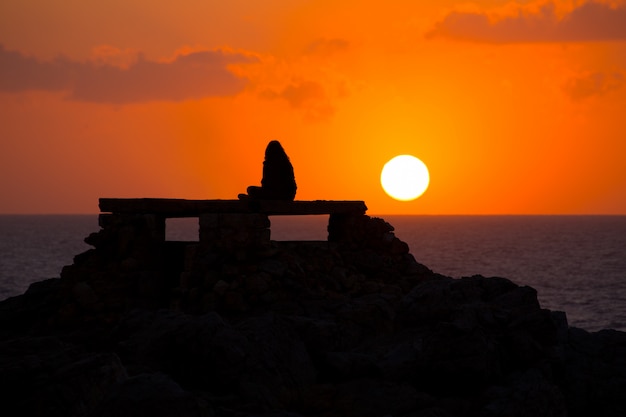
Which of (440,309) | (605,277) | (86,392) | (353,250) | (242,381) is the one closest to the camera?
(86,392)

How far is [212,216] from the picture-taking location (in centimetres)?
1862

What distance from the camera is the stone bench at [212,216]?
18.4 meters

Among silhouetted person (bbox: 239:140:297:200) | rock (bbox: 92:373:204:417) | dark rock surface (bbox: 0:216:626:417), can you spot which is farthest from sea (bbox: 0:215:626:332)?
rock (bbox: 92:373:204:417)

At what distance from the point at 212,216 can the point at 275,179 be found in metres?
1.90

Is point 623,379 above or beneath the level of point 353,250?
beneath

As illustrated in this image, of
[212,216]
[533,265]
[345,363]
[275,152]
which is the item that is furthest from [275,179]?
[533,265]

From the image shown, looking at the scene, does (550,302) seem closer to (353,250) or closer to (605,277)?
(605,277)

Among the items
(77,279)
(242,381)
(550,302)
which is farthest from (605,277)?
(242,381)

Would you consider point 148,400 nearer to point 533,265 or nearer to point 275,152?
point 275,152

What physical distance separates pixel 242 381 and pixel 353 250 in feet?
33.9

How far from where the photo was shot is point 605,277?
265ft

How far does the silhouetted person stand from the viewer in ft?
64.3

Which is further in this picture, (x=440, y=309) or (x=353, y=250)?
(x=353, y=250)

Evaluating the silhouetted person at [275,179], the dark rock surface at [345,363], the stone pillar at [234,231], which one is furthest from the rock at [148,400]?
the silhouetted person at [275,179]
